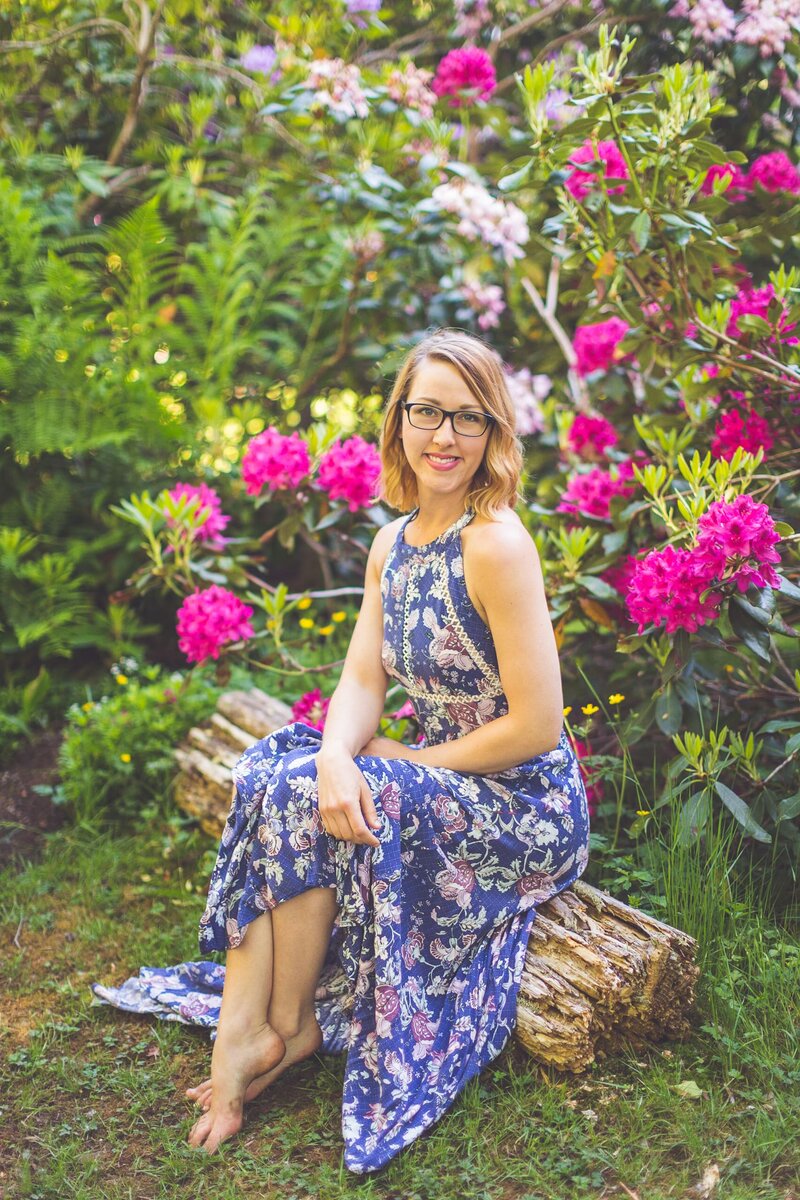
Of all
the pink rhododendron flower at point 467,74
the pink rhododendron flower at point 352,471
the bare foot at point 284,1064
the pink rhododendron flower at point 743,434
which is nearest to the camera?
the bare foot at point 284,1064

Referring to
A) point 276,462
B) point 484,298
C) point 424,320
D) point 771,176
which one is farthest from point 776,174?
point 276,462

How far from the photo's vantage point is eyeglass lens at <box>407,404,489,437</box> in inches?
81.6

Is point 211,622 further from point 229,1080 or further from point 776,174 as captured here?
point 776,174

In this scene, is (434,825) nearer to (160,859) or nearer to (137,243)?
(160,859)

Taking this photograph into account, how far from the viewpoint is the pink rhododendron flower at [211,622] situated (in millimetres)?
2959

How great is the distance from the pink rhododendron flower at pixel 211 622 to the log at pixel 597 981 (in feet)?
4.02

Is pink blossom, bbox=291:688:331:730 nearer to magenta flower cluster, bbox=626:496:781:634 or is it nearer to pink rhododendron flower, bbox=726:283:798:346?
magenta flower cluster, bbox=626:496:781:634

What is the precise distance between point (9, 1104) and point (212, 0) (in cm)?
440

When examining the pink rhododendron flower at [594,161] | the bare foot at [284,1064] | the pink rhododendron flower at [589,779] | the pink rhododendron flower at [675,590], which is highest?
the pink rhododendron flower at [594,161]

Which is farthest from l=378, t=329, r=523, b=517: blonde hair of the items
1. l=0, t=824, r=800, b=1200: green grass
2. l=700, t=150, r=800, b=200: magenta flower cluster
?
l=700, t=150, r=800, b=200: magenta flower cluster

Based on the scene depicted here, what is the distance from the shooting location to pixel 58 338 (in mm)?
3812

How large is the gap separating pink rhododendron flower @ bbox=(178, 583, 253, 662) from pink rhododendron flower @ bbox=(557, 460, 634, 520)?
0.98 meters

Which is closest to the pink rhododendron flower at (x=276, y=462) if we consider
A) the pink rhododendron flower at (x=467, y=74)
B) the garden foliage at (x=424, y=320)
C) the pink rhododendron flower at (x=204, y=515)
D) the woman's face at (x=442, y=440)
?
the garden foliage at (x=424, y=320)

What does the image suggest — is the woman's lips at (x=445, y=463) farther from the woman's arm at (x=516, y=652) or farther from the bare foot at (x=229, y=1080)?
the bare foot at (x=229, y=1080)
